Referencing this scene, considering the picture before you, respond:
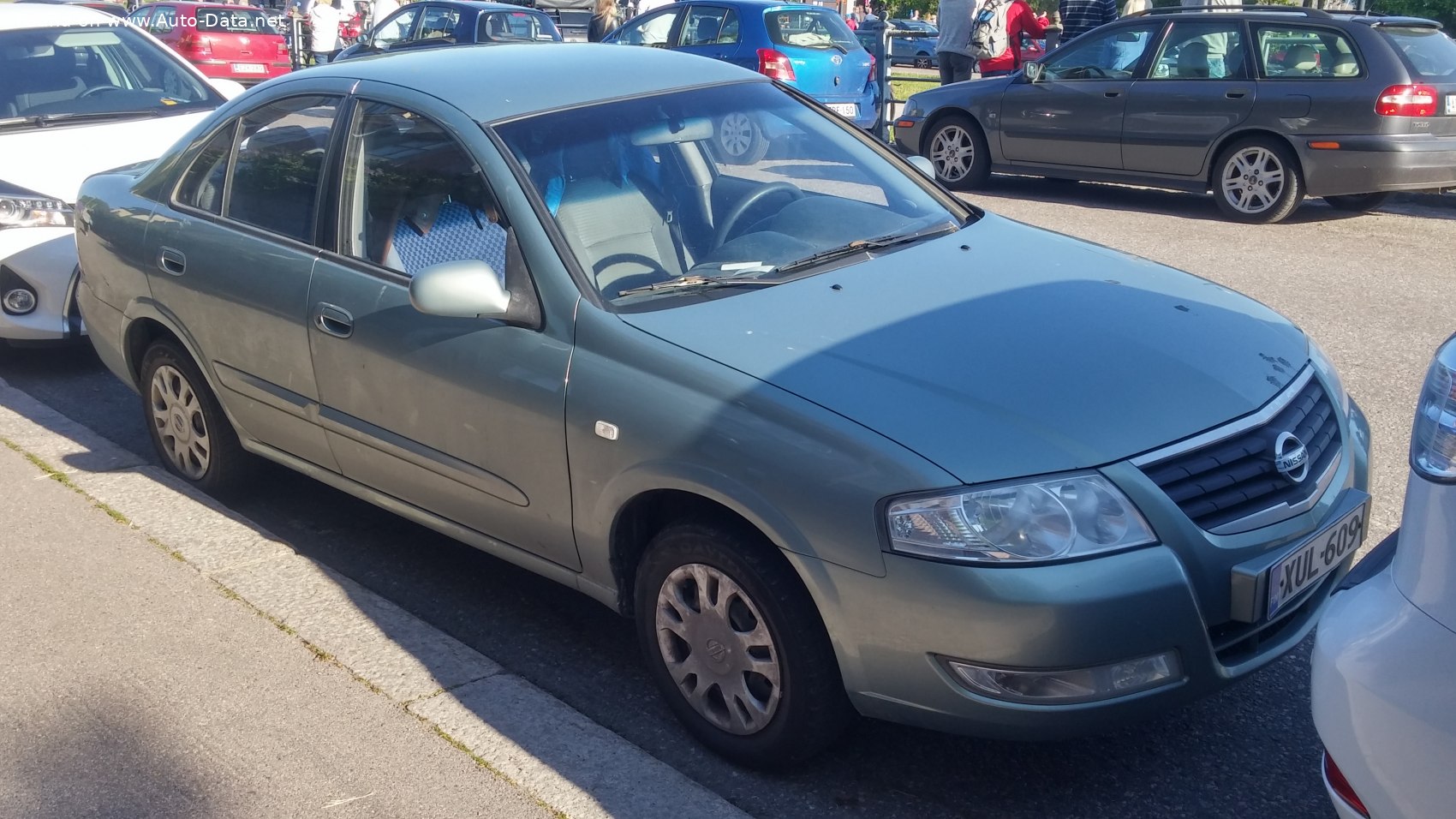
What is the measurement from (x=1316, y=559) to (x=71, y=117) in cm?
721

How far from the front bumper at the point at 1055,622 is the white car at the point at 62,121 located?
17.2 ft

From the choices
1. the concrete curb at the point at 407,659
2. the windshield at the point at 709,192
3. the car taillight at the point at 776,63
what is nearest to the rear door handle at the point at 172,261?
the concrete curb at the point at 407,659

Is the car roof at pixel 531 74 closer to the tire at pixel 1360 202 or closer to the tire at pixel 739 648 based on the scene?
the tire at pixel 739 648

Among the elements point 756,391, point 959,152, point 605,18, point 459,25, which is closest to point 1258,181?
point 959,152

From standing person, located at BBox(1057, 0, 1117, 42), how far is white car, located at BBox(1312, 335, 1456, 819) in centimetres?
1362

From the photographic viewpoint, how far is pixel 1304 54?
10.1 m

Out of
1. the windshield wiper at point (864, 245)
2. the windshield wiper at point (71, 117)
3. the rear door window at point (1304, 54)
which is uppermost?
the rear door window at point (1304, 54)

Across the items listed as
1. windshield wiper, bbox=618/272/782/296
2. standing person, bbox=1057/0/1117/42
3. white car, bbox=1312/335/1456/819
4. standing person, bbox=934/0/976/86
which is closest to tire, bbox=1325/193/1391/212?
standing person, bbox=1057/0/1117/42

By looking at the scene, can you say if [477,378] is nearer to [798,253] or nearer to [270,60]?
[798,253]

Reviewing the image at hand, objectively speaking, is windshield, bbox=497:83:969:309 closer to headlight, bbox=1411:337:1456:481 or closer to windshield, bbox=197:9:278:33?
headlight, bbox=1411:337:1456:481

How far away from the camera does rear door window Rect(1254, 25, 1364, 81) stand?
390 inches

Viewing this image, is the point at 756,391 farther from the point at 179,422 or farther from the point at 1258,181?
the point at 1258,181

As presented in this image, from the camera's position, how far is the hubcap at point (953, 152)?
1236 centimetres

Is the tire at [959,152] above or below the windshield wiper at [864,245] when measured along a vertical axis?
below
